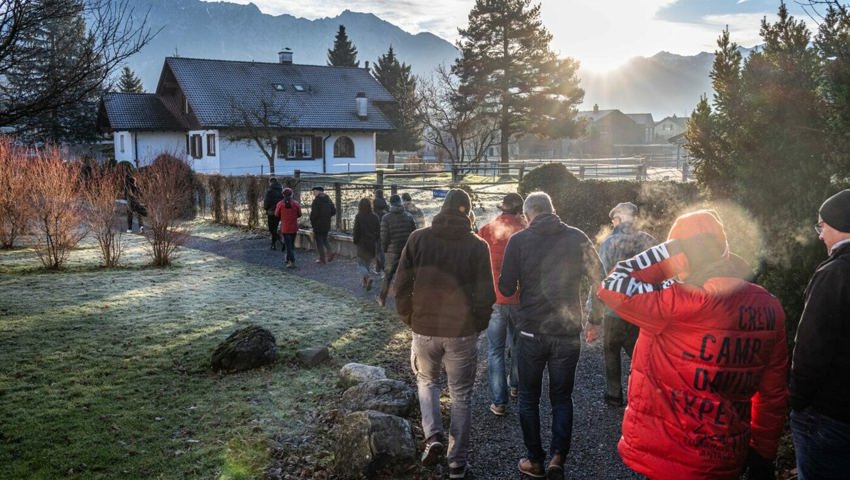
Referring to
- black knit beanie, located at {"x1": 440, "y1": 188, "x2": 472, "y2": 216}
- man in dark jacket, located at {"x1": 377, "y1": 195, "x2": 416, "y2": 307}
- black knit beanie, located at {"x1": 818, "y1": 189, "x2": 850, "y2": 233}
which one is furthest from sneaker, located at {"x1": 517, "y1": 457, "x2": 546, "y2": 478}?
man in dark jacket, located at {"x1": 377, "y1": 195, "x2": 416, "y2": 307}

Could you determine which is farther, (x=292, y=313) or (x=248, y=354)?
(x=292, y=313)

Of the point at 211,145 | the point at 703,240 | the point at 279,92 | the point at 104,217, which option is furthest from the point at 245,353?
the point at 279,92

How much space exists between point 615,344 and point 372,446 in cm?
261

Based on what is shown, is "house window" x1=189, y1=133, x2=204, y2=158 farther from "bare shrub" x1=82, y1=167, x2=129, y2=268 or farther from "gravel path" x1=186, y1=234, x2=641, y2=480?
"gravel path" x1=186, y1=234, x2=641, y2=480

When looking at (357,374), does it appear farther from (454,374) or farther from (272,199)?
(272,199)

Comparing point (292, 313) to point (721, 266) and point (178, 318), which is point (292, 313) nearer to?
point (178, 318)

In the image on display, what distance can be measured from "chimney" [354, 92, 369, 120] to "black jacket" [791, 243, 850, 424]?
4029 centimetres

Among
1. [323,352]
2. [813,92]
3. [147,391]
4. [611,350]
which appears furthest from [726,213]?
[147,391]

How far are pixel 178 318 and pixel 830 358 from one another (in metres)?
8.77

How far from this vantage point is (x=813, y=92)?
512 centimetres

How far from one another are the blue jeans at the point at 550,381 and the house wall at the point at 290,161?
32.9 meters

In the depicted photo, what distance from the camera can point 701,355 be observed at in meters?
3.11

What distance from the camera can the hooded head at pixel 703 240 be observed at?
311 cm

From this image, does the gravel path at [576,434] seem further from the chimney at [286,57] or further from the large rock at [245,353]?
the chimney at [286,57]
